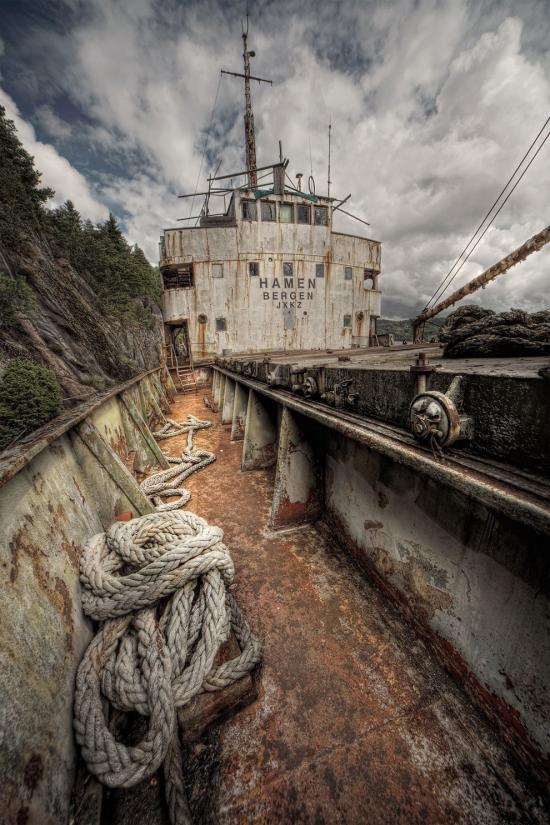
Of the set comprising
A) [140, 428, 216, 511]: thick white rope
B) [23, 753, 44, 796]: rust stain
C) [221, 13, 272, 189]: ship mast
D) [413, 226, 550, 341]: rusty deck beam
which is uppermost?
[221, 13, 272, 189]: ship mast

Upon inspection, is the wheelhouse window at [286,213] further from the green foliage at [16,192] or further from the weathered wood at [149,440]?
the weathered wood at [149,440]

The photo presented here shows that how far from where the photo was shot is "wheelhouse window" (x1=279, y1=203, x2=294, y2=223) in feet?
47.9

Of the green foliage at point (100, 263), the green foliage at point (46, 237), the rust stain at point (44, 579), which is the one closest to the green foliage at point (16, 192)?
the green foliage at point (46, 237)

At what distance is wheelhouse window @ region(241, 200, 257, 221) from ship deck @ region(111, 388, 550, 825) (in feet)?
53.9

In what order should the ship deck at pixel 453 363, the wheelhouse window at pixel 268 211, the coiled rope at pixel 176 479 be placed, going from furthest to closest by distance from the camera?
the wheelhouse window at pixel 268 211 → the coiled rope at pixel 176 479 → the ship deck at pixel 453 363

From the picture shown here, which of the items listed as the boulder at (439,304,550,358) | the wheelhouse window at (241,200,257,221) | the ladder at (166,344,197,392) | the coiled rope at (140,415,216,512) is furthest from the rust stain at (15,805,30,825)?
the wheelhouse window at (241,200,257,221)

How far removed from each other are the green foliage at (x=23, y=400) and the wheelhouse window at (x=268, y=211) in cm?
1559

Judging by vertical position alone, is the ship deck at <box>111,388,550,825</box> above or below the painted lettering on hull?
below

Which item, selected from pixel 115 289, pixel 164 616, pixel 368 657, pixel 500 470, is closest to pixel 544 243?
pixel 500 470

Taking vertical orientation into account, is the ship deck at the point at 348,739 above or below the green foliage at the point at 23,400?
below

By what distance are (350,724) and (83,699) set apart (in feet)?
4.35

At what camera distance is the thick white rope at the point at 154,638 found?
4.04ft

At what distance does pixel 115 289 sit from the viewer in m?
20.3

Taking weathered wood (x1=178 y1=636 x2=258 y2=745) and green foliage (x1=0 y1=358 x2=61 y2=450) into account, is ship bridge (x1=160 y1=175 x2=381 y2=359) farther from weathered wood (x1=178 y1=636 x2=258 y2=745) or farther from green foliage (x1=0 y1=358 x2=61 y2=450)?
weathered wood (x1=178 y1=636 x2=258 y2=745)
